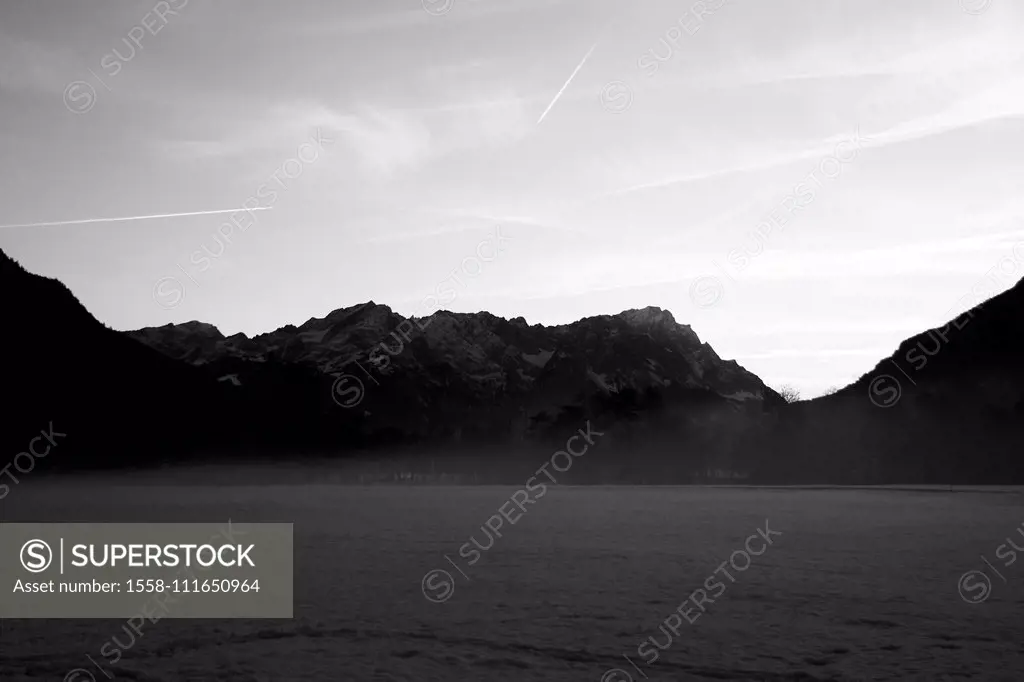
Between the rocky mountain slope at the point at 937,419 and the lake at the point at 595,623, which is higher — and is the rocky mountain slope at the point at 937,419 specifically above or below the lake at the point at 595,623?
above

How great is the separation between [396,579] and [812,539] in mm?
21178

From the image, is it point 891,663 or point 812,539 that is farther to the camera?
point 812,539

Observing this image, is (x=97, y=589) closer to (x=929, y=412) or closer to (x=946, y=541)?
(x=946, y=541)

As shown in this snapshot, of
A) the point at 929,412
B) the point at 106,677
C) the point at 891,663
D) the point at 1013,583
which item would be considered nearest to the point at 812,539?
the point at 1013,583

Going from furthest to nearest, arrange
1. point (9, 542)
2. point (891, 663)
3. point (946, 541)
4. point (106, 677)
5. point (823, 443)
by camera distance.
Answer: point (823, 443)
point (946, 541)
point (9, 542)
point (891, 663)
point (106, 677)

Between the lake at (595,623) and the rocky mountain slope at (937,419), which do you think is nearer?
the lake at (595,623)

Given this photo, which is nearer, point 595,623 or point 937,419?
point 595,623

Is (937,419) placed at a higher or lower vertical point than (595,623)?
higher

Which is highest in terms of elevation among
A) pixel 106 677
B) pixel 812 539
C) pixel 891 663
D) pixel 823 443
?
pixel 823 443

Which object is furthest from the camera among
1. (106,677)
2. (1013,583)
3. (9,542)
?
(9,542)

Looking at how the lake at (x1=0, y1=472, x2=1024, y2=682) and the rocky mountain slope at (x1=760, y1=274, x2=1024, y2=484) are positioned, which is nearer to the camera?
the lake at (x1=0, y1=472, x2=1024, y2=682)

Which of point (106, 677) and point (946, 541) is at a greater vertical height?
point (946, 541)

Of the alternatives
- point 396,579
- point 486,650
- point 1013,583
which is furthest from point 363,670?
point 1013,583

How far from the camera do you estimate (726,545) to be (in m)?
33.9
